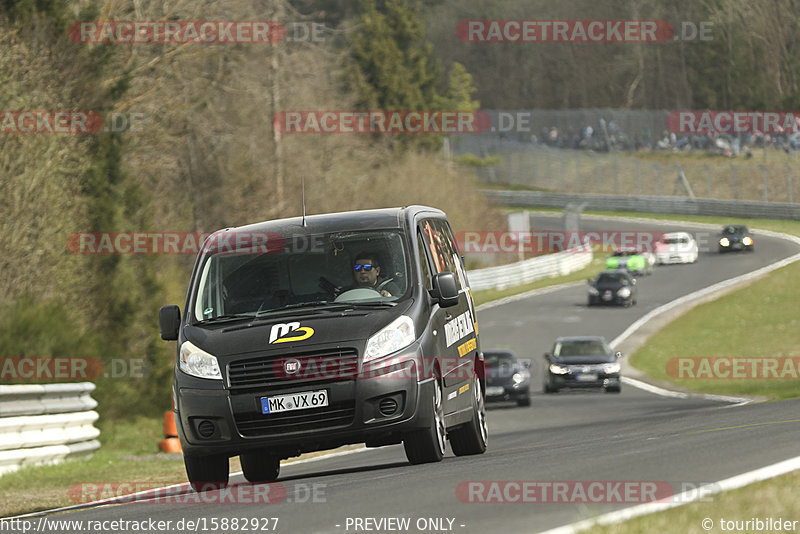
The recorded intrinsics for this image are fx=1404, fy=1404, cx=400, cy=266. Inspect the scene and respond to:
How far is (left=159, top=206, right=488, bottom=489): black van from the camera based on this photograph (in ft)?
35.0

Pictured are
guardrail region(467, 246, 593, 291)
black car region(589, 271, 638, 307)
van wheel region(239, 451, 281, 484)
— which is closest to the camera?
van wheel region(239, 451, 281, 484)

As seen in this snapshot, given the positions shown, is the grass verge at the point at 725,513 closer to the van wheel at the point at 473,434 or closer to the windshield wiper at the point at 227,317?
the windshield wiper at the point at 227,317

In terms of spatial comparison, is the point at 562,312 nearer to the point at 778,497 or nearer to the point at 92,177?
the point at 92,177

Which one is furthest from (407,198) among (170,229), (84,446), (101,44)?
(84,446)

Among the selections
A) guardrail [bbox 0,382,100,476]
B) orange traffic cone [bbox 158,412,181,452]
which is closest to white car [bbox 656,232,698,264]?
orange traffic cone [bbox 158,412,181,452]

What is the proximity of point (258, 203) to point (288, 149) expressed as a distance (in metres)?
4.88

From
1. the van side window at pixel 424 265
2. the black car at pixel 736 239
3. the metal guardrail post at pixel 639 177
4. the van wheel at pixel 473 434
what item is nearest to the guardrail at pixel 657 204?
the metal guardrail post at pixel 639 177

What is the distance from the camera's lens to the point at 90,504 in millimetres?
11828

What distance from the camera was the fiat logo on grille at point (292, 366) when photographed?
10.6m

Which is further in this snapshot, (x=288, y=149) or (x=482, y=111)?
(x=482, y=111)

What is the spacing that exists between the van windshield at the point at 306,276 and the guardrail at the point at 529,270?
44.6 meters

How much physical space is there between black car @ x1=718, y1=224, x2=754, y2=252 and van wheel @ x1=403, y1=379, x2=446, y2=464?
54.4m

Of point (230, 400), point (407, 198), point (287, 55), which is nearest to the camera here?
point (230, 400)

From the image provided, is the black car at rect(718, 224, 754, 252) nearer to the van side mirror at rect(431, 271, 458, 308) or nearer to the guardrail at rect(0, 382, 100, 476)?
the guardrail at rect(0, 382, 100, 476)
